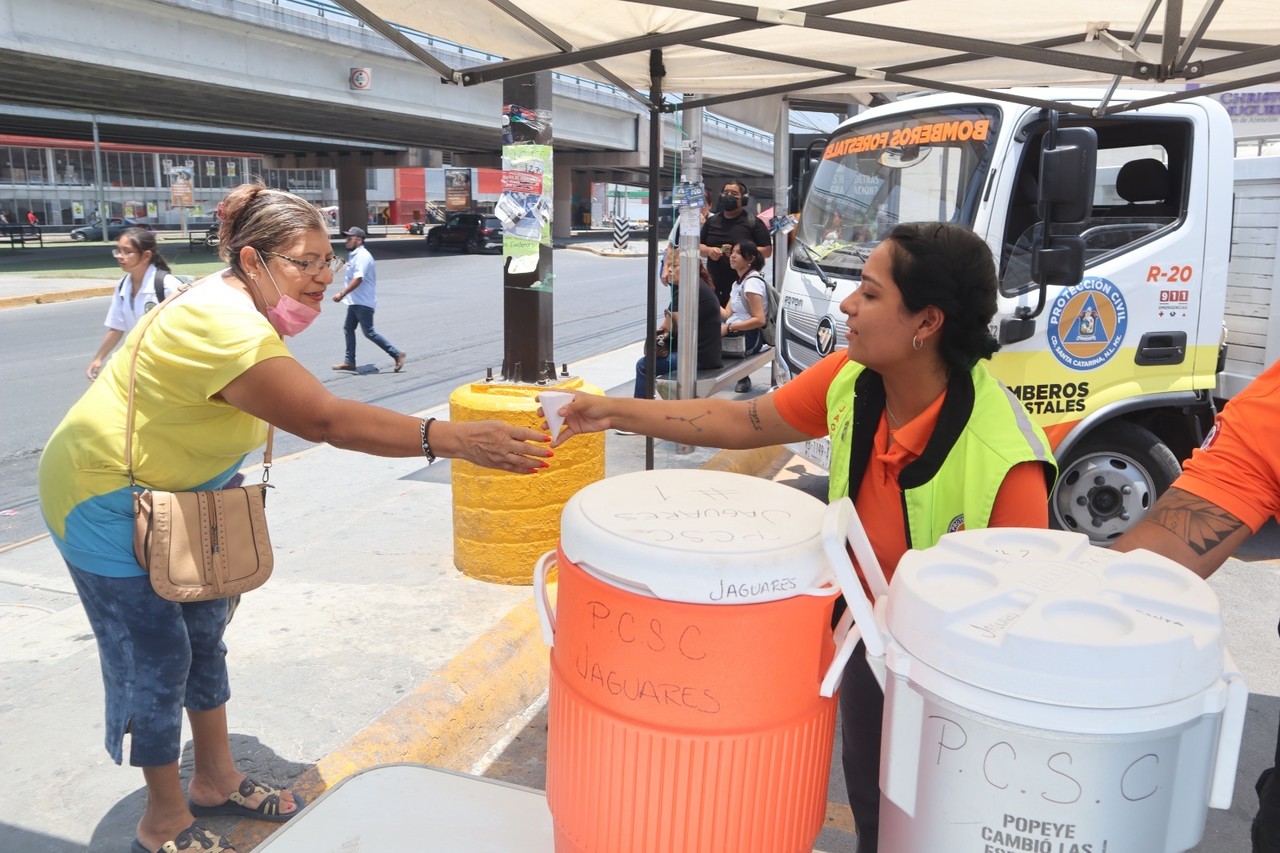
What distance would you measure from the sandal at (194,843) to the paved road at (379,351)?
401 cm

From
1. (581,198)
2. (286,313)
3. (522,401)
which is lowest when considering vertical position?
(522,401)

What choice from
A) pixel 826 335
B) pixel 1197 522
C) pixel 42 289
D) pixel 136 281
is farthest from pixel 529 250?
pixel 42 289

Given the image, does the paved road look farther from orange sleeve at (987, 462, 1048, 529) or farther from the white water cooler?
the white water cooler

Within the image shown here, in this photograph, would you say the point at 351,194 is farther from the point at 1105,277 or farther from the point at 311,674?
the point at 311,674

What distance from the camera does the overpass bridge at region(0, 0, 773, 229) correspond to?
21.7m

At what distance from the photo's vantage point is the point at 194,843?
9.45ft

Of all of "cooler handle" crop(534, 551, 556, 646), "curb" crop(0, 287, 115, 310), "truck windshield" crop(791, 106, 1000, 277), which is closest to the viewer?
"cooler handle" crop(534, 551, 556, 646)

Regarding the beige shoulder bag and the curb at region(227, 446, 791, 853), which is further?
the curb at region(227, 446, 791, 853)

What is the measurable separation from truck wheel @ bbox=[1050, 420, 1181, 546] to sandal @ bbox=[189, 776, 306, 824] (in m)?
4.30

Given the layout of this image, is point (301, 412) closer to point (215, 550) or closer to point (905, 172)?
point (215, 550)

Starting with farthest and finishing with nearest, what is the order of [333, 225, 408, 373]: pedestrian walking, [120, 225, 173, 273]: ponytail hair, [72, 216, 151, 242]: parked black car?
[72, 216, 151, 242]: parked black car
[333, 225, 408, 373]: pedestrian walking
[120, 225, 173, 273]: ponytail hair

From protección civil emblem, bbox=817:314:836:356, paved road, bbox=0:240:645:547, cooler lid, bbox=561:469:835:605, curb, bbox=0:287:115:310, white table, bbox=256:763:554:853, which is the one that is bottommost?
paved road, bbox=0:240:645:547

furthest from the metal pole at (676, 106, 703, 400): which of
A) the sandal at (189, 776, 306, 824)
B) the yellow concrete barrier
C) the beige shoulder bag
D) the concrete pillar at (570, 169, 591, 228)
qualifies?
the concrete pillar at (570, 169, 591, 228)

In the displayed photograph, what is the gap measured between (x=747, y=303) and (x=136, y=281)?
5315 mm
